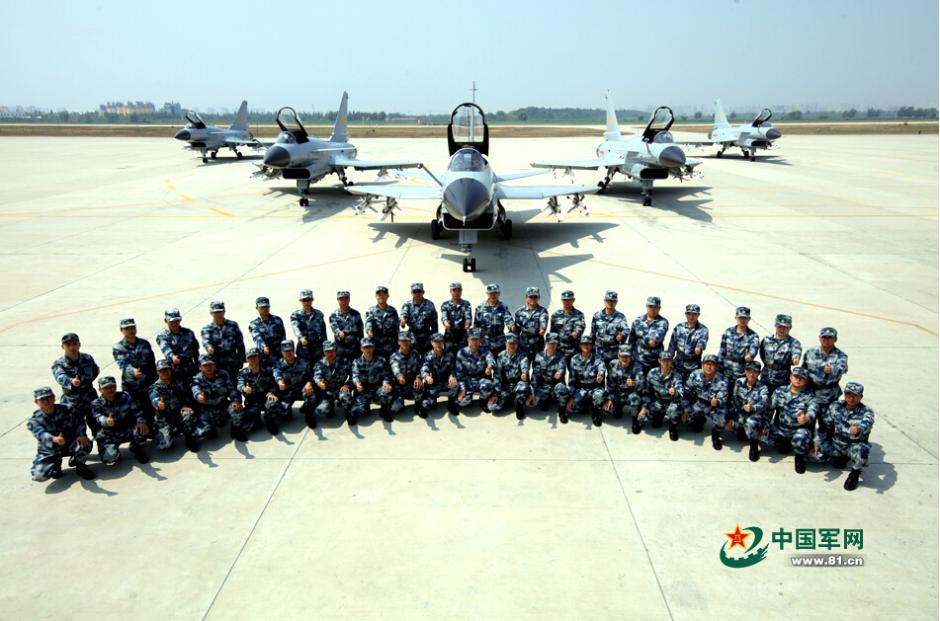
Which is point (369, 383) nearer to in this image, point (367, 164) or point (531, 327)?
point (531, 327)

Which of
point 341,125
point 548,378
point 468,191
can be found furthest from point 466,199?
point 341,125

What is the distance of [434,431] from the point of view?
692cm

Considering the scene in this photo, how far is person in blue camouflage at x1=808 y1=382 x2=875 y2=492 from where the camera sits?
18.5ft

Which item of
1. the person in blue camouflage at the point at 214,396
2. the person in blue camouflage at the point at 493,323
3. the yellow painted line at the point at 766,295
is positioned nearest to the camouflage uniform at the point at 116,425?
the person in blue camouflage at the point at 214,396

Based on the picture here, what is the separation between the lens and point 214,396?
263 inches

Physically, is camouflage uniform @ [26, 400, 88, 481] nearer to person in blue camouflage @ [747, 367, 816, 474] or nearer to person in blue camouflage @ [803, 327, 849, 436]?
person in blue camouflage @ [747, 367, 816, 474]

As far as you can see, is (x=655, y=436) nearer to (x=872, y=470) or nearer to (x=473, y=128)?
(x=872, y=470)

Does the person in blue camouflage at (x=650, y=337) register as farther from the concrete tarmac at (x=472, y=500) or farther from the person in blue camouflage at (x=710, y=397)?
the concrete tarmac at (x=472, y=500)

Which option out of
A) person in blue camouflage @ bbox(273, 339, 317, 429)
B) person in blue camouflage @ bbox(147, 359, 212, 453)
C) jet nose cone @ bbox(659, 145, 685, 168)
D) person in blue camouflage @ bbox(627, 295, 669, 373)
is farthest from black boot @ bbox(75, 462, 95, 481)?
jet nose cone @ bbox(659, 145, 685, 168)

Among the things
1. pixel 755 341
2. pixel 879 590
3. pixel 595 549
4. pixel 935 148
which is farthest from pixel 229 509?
pixel 935 148

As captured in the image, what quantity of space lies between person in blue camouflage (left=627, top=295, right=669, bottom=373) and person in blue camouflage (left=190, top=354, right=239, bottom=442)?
5.11 meters

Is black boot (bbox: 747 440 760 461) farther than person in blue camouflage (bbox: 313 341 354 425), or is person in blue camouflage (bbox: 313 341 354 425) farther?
person in blue camouflage (bbox: 313 341 354 425)

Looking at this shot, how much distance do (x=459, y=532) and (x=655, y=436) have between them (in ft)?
9.64

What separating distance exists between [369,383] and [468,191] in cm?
652
